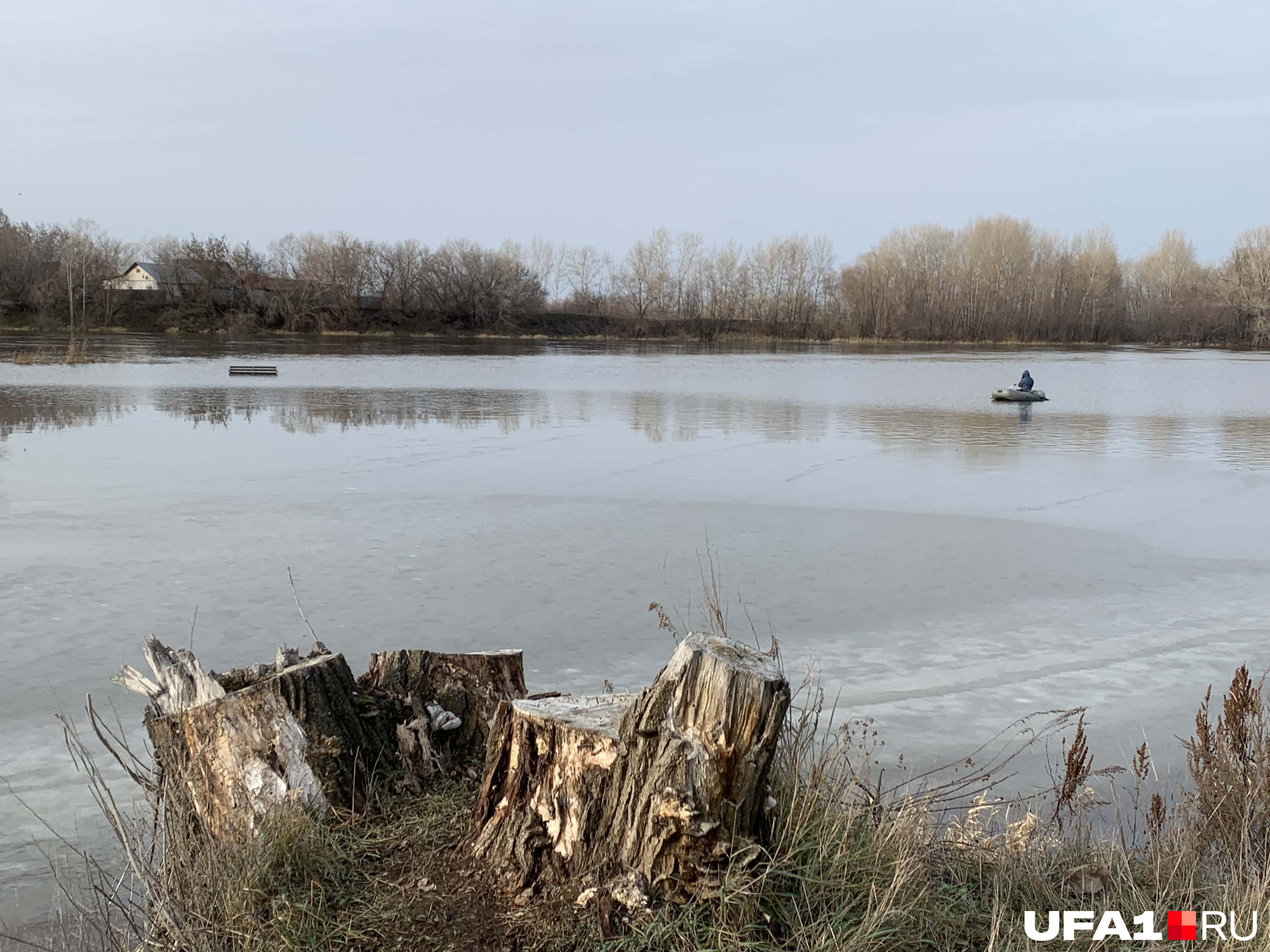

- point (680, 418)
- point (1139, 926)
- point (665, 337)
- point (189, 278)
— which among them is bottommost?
point (1139, 926)

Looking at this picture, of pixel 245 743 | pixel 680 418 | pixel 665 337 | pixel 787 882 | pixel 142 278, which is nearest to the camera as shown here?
pixel 787 882

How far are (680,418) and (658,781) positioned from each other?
18281 millimetres

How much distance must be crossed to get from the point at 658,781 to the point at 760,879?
36 cm

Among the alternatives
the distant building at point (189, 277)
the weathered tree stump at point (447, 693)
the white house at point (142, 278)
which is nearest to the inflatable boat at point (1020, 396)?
the weathered tree stump at point (447, 693)

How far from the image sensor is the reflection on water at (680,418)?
56.5 feet

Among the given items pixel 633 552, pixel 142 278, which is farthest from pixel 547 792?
pixel 142 278

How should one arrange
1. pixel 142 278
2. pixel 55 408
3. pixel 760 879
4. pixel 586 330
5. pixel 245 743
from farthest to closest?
1. pixel 586 330
2. pixel 142 278
3. pixel 55 408
4. pixel 245 743
5. pixel 760 879

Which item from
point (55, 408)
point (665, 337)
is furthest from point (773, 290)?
point (55, 408)

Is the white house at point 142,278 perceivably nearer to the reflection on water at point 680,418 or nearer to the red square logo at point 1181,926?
the reflection on water at point 680,418

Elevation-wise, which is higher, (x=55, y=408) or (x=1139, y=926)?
(x=55, y=408)

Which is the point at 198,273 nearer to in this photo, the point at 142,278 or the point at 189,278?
the point at 189,278

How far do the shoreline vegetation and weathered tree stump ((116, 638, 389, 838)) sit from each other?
77 mm

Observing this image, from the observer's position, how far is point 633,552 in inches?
342

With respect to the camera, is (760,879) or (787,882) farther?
(787,882)
